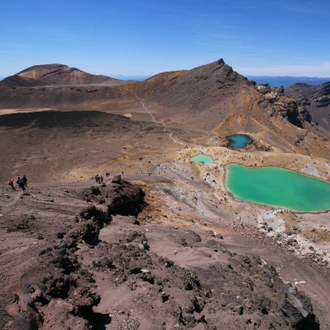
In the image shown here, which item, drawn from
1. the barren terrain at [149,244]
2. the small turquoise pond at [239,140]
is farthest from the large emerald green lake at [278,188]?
the small turquoise pond at [239,140]

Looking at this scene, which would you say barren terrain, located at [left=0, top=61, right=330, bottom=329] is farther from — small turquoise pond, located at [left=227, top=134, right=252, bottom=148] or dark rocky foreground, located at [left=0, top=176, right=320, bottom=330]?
small turquoise pond, located at [left=227, top=134, right=252, bottom=148]

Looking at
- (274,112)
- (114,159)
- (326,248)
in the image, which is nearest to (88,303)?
(326,248)

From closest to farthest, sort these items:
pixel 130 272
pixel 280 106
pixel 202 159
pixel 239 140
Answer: pixel 130 272 < pixel 202 159 < pixel 239 140 < pixel 280 106

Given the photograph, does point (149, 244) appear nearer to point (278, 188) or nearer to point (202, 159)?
point (278, 188)

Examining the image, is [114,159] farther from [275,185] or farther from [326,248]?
[326,248]

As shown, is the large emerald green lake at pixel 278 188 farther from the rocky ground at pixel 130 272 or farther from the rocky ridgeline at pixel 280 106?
the rocky ridgeline at pixel 280 106

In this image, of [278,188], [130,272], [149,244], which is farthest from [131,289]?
[278,188]
